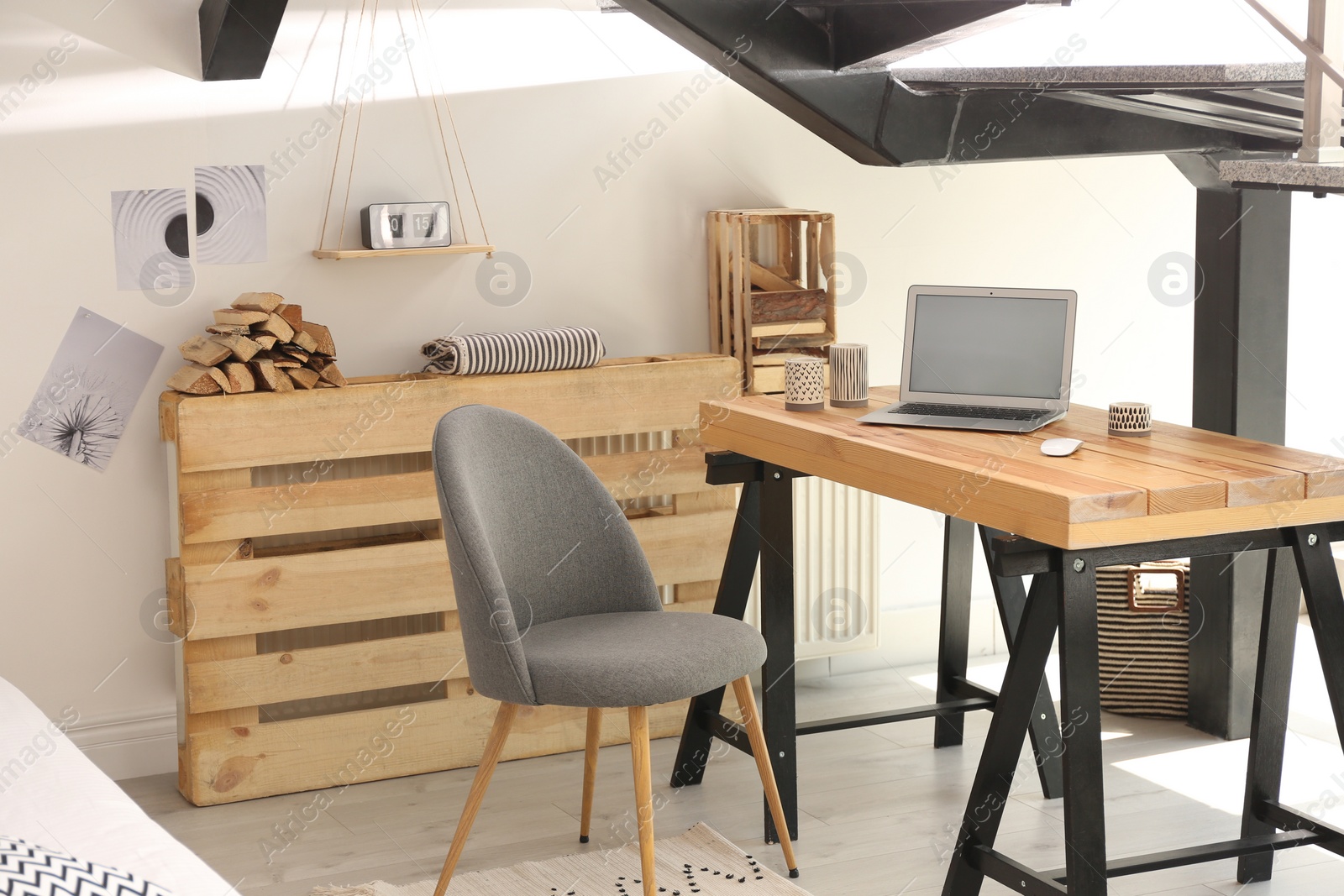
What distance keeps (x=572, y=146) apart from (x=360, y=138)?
53 centimetres

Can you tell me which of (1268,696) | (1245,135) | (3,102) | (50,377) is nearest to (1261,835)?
(1268,696)

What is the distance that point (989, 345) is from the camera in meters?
2.85

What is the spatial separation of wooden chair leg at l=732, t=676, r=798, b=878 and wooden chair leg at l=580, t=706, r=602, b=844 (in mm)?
308

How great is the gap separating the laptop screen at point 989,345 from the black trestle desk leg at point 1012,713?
2.06ft

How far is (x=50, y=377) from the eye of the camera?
315 cm

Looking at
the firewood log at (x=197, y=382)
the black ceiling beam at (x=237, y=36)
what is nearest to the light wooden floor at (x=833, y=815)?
the firewood log at (x=197, y=382)

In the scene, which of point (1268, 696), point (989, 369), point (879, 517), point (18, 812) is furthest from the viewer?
point (879, 517)

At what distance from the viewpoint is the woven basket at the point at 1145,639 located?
353 cm

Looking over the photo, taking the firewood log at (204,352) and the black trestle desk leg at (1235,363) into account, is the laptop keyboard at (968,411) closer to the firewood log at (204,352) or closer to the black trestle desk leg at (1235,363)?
the black trestle desk leg at (1235,363)

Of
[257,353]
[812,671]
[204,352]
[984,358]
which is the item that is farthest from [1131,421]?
[204,352]

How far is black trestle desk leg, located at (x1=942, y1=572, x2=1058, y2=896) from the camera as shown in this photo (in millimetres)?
2258

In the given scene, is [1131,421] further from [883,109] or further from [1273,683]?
[883,109]

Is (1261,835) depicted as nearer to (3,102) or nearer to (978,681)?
(978,681)

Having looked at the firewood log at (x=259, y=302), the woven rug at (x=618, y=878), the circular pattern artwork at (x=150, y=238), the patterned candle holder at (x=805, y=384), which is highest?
the circular pattern artwork at (x=150, y=238)
